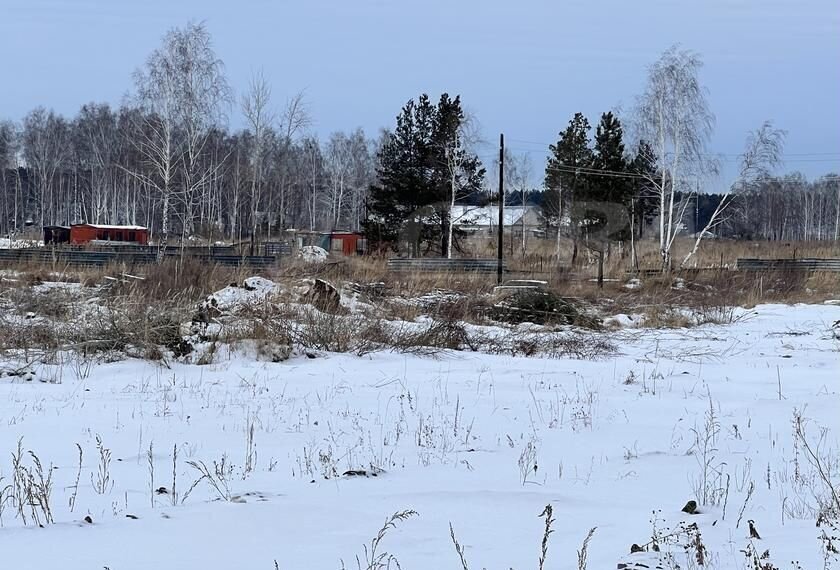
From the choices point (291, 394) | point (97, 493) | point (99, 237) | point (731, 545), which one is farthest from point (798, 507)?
point (99, 237)

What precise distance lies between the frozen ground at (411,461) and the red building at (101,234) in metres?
40.9

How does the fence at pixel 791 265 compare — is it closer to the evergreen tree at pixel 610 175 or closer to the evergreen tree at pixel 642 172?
the evergreen tree at pixel 642 172

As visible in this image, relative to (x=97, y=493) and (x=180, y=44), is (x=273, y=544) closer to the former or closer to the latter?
(x=97, y=493)

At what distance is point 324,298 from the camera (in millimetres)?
13656

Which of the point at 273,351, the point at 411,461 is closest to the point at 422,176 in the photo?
the point at 273,351

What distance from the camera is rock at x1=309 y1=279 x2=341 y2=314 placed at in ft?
42.3

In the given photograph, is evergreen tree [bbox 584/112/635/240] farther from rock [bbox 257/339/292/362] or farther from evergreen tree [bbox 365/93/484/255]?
rock [bbox 257/339/292/362]

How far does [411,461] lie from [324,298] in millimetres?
8426

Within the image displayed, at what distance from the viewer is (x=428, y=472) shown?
5145mm

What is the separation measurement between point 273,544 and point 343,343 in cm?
746

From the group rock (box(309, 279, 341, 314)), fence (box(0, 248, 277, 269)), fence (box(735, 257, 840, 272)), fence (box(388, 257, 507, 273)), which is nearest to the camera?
rock (box(309, 279, 341, 314))

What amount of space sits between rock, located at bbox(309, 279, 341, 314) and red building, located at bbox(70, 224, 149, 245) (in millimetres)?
35239

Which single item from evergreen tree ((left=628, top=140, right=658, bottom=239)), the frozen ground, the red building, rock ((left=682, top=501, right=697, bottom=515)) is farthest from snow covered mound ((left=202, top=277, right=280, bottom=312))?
the red building

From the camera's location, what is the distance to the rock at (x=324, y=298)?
12.9 m
